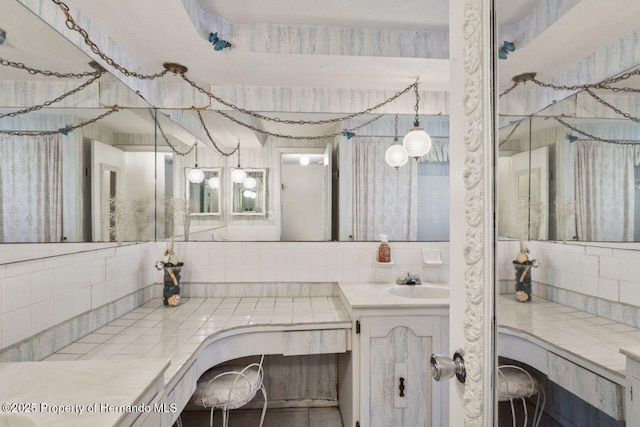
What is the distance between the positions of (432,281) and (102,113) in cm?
231

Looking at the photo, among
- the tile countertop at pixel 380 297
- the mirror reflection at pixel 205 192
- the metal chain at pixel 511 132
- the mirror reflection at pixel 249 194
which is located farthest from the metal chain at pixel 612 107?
the mirror reflection at pixel 205 192

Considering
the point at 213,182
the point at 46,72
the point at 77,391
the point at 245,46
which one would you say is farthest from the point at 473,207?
the point at 213,182

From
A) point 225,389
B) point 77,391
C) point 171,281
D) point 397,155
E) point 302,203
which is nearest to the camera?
point 77,391

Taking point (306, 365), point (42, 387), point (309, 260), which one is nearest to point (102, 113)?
point (42, 387)

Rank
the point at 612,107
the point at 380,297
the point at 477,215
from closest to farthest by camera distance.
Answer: the point at 612,107, the point at 477,215, the point at 380,297

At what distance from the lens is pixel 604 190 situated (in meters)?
0.44

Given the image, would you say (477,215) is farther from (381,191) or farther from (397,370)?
(381,191)

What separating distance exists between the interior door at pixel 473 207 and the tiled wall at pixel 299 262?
5.14ft

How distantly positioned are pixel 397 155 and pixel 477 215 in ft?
5.60

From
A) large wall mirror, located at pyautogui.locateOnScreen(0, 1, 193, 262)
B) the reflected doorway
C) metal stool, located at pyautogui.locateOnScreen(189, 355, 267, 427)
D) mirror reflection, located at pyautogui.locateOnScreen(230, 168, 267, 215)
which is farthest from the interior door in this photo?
mirror reflection, located at pyautogui.locateOnScreen(230, 168, 267, 215)

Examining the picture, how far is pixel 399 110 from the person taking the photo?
2.42 meters

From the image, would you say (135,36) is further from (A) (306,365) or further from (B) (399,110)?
(A) (306,365)

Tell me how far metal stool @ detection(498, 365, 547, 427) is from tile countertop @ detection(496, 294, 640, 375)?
3.1 inches

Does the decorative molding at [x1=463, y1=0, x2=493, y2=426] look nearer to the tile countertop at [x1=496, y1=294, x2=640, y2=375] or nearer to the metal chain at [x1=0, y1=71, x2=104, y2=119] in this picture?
the tile countertop at [x1=496, y1=294, x2=640, y2=375]
